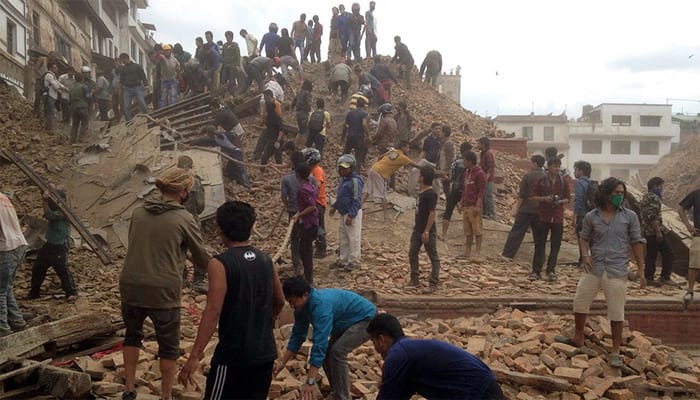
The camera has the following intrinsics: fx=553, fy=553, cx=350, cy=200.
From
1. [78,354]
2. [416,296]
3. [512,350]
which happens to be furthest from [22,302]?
[512,350]

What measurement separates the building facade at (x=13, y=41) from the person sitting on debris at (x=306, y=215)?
11146 mm

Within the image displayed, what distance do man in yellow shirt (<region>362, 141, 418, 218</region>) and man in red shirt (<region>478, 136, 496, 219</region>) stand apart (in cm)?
122

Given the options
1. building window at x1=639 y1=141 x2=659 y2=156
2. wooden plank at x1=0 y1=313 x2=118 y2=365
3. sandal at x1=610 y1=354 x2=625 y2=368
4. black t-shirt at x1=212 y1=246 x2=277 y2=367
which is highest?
building window at x1=639 y1=141 x2=659 y2=156

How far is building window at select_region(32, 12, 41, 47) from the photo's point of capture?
18.4m

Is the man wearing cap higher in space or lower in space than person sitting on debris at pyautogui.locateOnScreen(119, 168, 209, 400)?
higher

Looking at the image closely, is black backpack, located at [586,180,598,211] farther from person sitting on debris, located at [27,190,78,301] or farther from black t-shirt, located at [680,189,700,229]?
person sitting on debris, located at [27,190,78,301]

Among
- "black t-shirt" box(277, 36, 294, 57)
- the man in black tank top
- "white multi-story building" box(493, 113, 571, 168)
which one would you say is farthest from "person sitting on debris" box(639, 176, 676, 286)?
"white multi-story building" box(493, 113, 571, 168)

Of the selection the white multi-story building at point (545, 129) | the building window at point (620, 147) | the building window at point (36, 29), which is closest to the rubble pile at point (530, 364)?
the building window at point (36, 29)

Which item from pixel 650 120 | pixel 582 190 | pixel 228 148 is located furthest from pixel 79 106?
pixel 650 120

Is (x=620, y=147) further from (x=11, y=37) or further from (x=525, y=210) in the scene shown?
(x=11, y=37)

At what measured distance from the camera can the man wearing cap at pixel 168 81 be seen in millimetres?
14078

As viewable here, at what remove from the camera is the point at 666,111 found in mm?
50188

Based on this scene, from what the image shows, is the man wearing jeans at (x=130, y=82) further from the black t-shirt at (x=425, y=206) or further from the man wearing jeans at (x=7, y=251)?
the black t-shirt at (x=425, y=206)

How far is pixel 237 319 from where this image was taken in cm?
305
